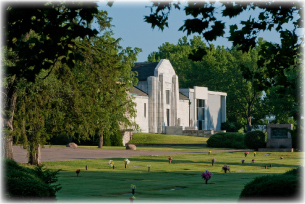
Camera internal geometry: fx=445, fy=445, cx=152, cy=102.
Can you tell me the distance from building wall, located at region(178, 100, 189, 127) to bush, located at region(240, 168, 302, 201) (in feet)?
196

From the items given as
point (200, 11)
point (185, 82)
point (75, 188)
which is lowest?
point (75, 188)

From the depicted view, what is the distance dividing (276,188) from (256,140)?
113ft

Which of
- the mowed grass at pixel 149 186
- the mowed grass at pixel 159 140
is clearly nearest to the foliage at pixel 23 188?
the mowed grass at pixel 149 186

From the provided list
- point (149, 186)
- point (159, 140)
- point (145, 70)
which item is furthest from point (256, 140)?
point (149, 186)

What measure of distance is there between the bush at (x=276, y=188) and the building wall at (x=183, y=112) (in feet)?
196

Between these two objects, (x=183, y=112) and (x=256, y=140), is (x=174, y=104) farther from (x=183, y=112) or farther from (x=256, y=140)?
(x=256, y=140)

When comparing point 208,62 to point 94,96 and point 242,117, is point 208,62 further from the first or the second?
point 94,96

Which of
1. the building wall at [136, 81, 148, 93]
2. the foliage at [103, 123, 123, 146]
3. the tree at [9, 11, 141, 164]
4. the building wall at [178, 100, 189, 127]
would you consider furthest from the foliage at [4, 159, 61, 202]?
the building wall at [178, 100, 189, 127]

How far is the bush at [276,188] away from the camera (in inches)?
309

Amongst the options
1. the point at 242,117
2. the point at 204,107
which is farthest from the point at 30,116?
the point at 242,117

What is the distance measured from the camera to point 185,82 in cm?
9606

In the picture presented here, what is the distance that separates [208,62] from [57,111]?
6780 cm

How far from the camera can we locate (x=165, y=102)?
210 ft

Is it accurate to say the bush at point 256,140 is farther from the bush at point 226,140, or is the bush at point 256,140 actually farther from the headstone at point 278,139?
the bush at point 226,140
